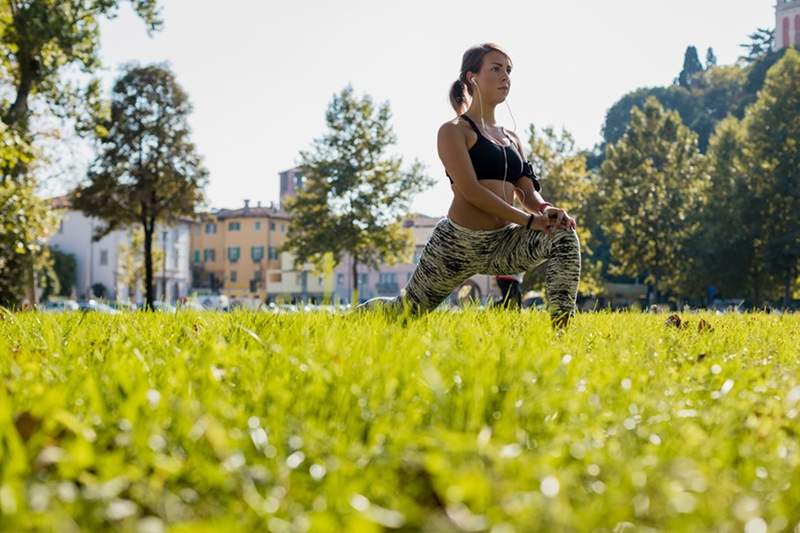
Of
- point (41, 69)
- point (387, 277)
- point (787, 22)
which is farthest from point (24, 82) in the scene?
point (787, 22)

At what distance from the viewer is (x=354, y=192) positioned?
4388cm

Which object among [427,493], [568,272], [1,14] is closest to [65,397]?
[427,493]

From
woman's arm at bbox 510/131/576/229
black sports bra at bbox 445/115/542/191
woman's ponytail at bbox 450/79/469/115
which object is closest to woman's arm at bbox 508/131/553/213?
woman's arm at bbox 510/131/576/229

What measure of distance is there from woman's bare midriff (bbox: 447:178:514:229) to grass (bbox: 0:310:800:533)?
2.68 meters

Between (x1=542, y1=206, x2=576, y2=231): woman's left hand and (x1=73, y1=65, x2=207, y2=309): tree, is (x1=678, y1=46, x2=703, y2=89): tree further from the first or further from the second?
(x1=542, y1=206, x2=576, y2=231): woman's left hand

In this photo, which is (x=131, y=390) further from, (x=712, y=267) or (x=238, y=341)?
(x=712, y=267)

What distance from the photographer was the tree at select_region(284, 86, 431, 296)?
43125 millimetres

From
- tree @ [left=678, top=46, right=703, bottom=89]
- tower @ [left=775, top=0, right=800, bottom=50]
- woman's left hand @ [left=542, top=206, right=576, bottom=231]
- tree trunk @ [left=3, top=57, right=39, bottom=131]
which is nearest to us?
woman's left hand @ [left=542, top=206, right=576, bottom=231]

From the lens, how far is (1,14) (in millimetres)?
17125

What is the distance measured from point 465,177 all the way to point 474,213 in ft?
1.00

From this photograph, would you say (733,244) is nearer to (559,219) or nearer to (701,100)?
(559,219)

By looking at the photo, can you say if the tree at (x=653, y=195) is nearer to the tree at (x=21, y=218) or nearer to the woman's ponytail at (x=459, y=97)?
the tree at (x=21, y=218)

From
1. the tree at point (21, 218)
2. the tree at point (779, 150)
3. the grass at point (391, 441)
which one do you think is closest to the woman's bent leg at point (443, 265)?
the grass at point (391, 441)

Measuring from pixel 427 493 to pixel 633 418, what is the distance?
74 cm
